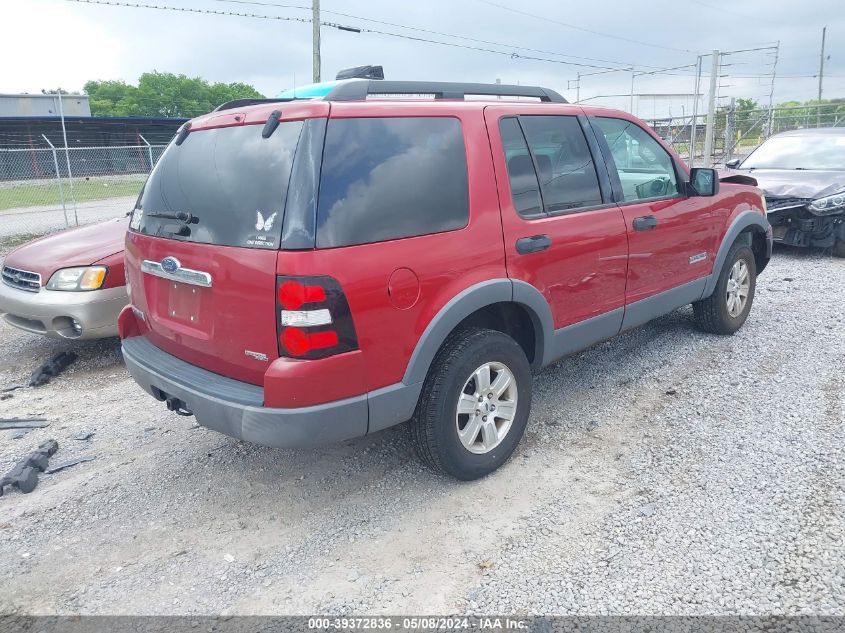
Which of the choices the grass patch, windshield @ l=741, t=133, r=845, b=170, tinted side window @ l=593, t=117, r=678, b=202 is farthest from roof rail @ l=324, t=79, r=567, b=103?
the grass patch

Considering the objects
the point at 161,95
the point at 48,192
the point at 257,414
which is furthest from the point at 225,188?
the point at 161,95

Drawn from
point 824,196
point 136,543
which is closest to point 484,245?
point 136,543

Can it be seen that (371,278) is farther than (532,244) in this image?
No

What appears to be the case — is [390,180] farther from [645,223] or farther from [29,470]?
[29,470]

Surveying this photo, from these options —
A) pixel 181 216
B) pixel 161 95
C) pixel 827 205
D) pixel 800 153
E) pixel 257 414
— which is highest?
pixel 161 95

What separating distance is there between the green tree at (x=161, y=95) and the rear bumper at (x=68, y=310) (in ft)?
252

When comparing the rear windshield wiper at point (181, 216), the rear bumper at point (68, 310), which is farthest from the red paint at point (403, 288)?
the rear bumper at point (68, 310)

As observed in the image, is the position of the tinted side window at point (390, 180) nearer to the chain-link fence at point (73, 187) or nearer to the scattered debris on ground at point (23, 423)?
the scattered debris on ground at point (23, 423)

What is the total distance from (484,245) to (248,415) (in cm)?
138

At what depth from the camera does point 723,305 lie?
539 centimetres

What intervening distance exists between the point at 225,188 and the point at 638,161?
2.87 meters

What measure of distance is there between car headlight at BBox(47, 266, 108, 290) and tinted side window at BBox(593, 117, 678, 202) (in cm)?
384

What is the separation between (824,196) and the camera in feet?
27.9

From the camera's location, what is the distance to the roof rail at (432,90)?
313 centimetres
